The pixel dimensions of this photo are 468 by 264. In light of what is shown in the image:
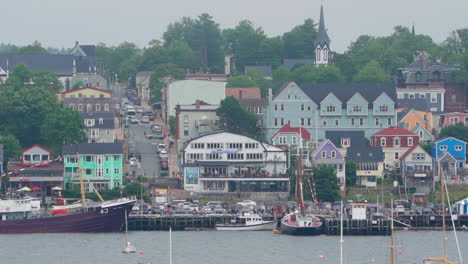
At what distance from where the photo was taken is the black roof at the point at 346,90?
14275 centimetres

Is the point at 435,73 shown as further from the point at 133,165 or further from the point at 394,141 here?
the point at 133,165

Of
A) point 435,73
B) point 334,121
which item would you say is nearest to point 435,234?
point 334,121

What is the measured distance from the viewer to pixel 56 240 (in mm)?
110062

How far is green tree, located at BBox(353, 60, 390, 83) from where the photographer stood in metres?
161

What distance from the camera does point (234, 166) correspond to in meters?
127

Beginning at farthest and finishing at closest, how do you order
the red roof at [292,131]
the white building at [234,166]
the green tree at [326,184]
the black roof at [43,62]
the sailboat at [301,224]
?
the black roof at [43,62] < the red roof at [292,131] < the white building at [234,166] < the green tree at [326,184] < the sailboat at [301,224]

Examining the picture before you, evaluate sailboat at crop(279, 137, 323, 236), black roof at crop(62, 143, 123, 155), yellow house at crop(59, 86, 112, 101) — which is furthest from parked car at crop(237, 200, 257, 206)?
yellow house at crop(59, 86, 112, 101)

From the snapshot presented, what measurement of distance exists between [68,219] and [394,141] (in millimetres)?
30992

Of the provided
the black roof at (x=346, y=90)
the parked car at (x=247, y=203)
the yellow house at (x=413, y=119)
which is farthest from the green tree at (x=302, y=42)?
the parked car at (x=247, y=203)

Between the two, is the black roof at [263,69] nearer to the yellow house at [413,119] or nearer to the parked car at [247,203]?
the yellow house at [413,119]

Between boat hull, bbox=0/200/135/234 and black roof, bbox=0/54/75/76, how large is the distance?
66.5 meters

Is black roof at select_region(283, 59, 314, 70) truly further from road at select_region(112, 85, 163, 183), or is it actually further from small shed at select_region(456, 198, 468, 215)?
small shed at select_region(456, 198, 468, 215)

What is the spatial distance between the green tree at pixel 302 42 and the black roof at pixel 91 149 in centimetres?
6532

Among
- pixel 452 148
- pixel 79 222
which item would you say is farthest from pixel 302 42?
pixel 79 222
